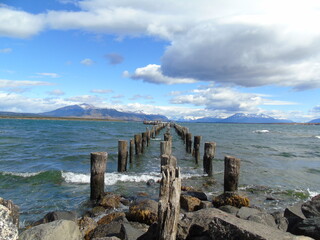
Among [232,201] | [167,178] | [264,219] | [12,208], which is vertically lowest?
Answer: [232,201]

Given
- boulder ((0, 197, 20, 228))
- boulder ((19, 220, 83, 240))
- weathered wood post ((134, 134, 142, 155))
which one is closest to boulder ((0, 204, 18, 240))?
boulder ((19, 220, 83, 240))

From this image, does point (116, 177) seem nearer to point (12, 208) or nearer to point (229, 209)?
point (229, 209)

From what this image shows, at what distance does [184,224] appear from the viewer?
16.6 feet

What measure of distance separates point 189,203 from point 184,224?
9.20 feet

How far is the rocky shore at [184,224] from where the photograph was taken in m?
3.92

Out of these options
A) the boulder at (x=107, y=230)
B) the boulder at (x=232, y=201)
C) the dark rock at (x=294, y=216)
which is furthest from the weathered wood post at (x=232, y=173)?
the boulder at (x=107, y=230)

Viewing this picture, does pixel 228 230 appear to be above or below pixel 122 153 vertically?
above

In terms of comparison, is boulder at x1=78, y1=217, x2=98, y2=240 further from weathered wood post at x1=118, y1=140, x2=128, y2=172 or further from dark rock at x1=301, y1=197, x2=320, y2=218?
weathered wood post at x1=118, y1=140, x2=128, y2=172

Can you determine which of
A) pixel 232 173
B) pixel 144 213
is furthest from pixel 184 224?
pixel 232 173

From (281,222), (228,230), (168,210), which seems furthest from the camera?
(281,222)

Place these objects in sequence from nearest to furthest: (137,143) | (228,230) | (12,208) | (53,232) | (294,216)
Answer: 1. (228,230)
2. (53,232)
3. (12,208)
4. (294,216)
5. (137,143)

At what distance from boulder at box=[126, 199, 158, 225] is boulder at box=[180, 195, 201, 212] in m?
1.27

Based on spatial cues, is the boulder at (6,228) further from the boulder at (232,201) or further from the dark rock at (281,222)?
the boulder at (232,201)

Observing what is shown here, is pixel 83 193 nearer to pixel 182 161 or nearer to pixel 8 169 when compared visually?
pixel 8 169
